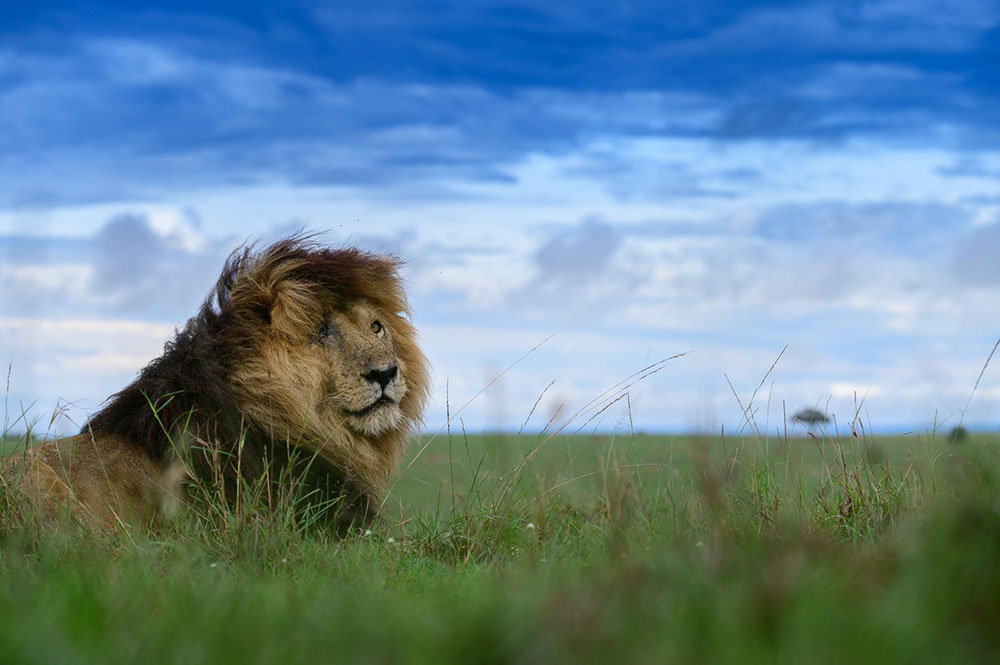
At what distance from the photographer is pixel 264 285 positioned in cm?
572

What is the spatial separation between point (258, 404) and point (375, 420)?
657 millimetres

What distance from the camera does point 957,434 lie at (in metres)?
5.80

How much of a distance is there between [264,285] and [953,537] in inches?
158

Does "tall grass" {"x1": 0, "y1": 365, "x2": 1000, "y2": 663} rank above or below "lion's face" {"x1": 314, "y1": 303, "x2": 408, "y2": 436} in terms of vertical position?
below

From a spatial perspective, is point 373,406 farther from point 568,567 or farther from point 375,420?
point 568,567

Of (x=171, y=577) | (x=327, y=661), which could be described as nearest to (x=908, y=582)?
(x=327, y=661)

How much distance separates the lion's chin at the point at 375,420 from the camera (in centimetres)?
566

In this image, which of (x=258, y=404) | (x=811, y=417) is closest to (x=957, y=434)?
(x=811, y=417)

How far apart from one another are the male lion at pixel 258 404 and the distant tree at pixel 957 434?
3105 mm

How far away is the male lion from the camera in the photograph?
17.7 feet

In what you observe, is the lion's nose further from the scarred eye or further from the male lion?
the scarred eye

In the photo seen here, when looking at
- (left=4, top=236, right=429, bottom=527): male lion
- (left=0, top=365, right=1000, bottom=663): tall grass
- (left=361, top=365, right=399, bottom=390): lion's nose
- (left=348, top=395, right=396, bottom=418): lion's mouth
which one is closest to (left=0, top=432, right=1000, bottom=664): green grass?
(left=0, top=365, right=1000, bottom=663): tall grass

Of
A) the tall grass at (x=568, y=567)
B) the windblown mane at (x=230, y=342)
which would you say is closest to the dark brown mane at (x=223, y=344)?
the windblown mane at (x=230, y=342)

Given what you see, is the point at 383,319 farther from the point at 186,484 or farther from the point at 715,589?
the point at 715,589
